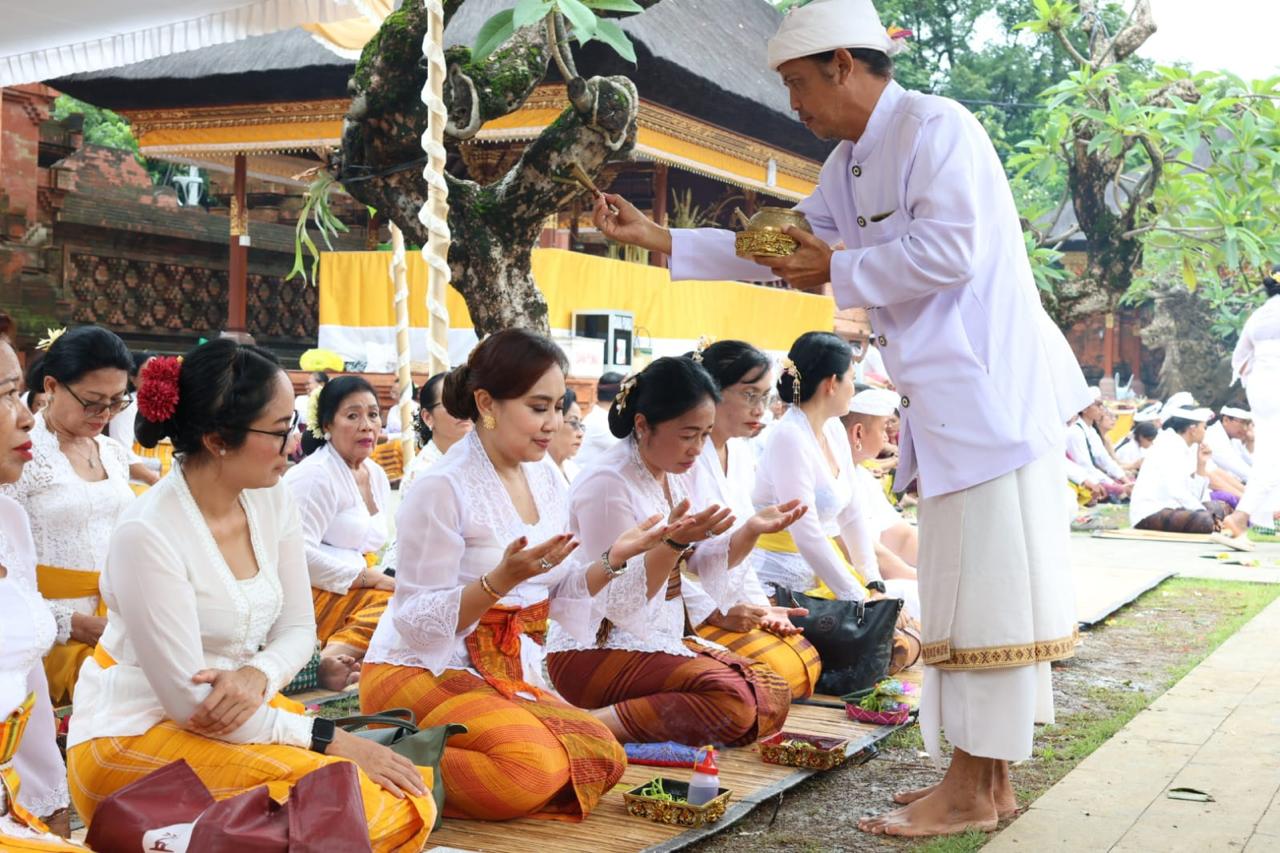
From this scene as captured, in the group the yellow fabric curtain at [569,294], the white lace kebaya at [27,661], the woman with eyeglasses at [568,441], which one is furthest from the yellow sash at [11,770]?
the yellow fabric curtain at [569,294]

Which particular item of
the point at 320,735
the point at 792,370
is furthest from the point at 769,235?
the point at 792,370

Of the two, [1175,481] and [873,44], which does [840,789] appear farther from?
[1175,481]

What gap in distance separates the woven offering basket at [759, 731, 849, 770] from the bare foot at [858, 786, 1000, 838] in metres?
0.57

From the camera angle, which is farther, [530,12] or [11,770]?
[530,12]

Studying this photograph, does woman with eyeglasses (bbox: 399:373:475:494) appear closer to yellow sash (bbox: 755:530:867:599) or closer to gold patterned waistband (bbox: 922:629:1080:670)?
yellow sash (bbox: 755:530:867:599)

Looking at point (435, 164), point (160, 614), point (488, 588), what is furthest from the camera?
point (435, 164)

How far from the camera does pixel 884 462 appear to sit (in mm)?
9930

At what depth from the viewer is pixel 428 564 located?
3.75 m

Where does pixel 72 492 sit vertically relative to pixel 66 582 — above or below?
above

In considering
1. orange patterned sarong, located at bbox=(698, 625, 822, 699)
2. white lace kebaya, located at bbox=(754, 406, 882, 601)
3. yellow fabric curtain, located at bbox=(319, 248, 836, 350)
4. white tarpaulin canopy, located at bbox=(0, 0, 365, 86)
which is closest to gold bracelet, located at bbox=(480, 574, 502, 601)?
orange patterned sarong, located at bbox=(698, 625, 822, 699)

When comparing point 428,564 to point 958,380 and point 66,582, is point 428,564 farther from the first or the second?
point 66,582

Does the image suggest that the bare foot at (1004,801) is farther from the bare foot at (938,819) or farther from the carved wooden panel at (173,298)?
the carved wooden panel at (173,298)

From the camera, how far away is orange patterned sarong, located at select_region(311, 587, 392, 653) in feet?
18.9

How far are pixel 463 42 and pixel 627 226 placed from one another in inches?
316
